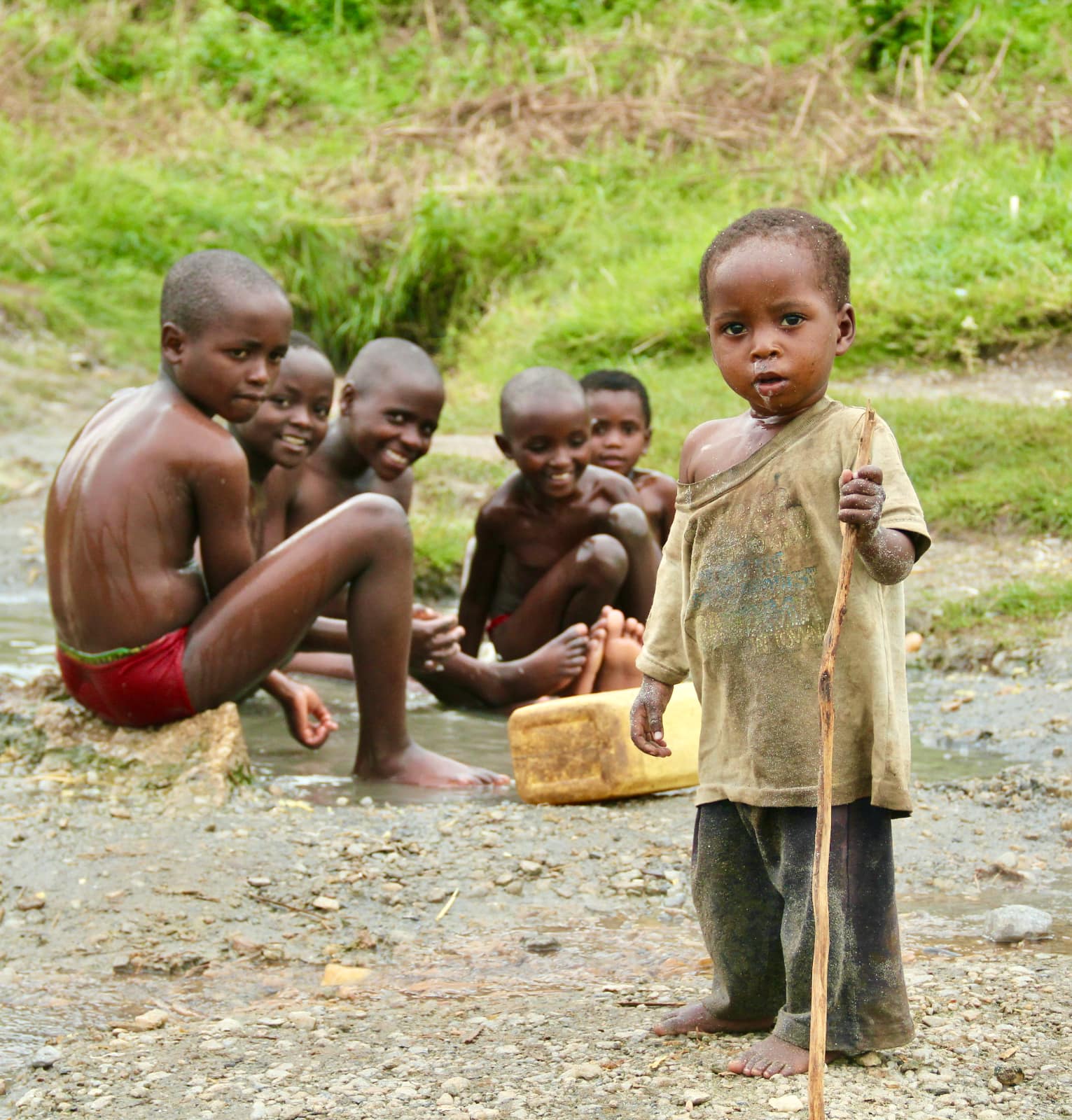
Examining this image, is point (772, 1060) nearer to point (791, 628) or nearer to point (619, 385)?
point (791, 628)

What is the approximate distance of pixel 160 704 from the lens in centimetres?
386

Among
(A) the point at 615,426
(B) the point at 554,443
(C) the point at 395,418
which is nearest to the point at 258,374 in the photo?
(C) the point at 395,418

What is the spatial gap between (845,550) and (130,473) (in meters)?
2.29

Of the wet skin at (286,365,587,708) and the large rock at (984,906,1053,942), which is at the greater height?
the wet skin at (286,365,587,708)

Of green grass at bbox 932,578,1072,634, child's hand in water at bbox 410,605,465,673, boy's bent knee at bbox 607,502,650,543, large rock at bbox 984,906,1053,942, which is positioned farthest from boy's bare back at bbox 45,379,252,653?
green grass at bbox 932,578,1072,634

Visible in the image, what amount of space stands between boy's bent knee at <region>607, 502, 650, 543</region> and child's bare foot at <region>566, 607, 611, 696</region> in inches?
14.5

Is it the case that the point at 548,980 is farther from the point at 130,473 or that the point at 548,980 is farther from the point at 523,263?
the point at 523,263

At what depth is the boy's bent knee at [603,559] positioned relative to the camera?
16.3ft

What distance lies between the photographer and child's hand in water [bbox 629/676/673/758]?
95.5 inches

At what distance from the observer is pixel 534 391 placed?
5.10 meters

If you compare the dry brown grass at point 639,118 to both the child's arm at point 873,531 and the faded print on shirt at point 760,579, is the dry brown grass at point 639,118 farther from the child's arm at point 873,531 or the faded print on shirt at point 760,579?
the child's arm at point 873,531

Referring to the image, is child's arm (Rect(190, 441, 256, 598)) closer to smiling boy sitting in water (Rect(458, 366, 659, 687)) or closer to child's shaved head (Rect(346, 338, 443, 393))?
child's shaved head (Rect(346, 338, 443, 393))

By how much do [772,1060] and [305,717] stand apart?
234 centimetres

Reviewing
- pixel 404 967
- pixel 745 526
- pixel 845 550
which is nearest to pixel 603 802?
pixel 404 967
